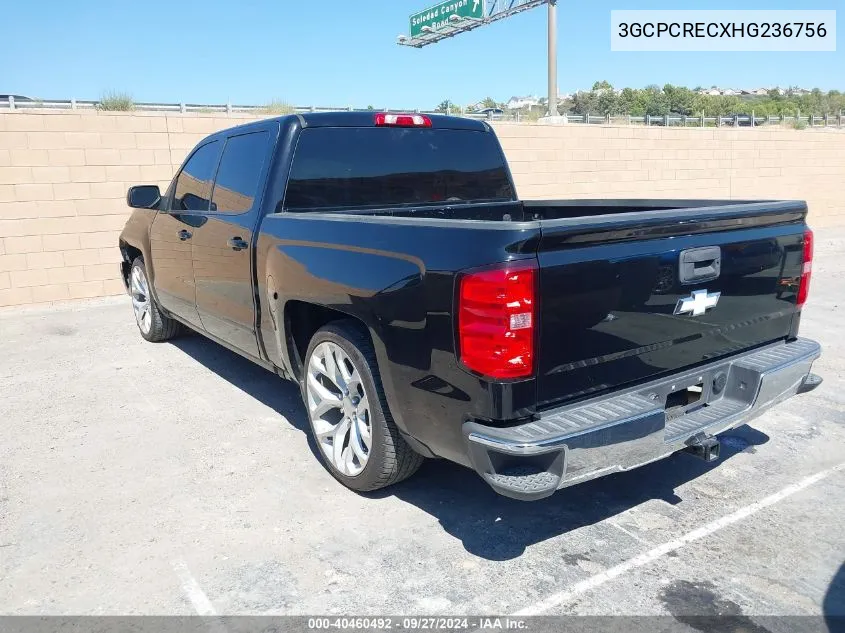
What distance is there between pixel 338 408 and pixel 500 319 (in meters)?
1.46

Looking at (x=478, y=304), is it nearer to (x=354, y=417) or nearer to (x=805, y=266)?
(x=354, y=417)

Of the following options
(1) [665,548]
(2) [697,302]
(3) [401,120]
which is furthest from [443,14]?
(1) [665,548]

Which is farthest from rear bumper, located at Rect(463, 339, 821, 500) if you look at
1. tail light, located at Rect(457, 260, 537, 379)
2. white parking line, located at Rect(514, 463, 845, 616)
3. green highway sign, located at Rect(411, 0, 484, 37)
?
green highway sign, located at Rect(411, 0, 484, 37)

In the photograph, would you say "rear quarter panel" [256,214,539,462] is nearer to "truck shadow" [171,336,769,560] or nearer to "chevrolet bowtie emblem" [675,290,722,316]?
"truck shadow" [171,336,769,560]

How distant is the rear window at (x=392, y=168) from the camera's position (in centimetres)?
414

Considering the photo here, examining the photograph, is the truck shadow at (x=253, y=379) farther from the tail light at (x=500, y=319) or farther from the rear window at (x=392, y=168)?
the tail light at (x=500, y=319)

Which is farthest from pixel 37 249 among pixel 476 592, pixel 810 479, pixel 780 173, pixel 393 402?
pixel 780 173

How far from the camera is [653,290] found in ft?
9.56

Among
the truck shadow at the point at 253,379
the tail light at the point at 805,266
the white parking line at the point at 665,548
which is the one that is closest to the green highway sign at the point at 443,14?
the truck shadow at the point at 253,379

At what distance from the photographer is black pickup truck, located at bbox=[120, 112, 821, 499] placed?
262 centimetres

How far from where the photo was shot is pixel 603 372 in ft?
9.41

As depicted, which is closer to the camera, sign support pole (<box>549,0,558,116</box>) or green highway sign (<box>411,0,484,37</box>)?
sign support pole (<box>549,0,558,116</box>)

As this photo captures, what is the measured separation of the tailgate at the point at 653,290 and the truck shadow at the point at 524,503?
2.65 feet

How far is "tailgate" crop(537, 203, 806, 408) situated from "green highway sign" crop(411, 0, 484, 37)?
30.3m
